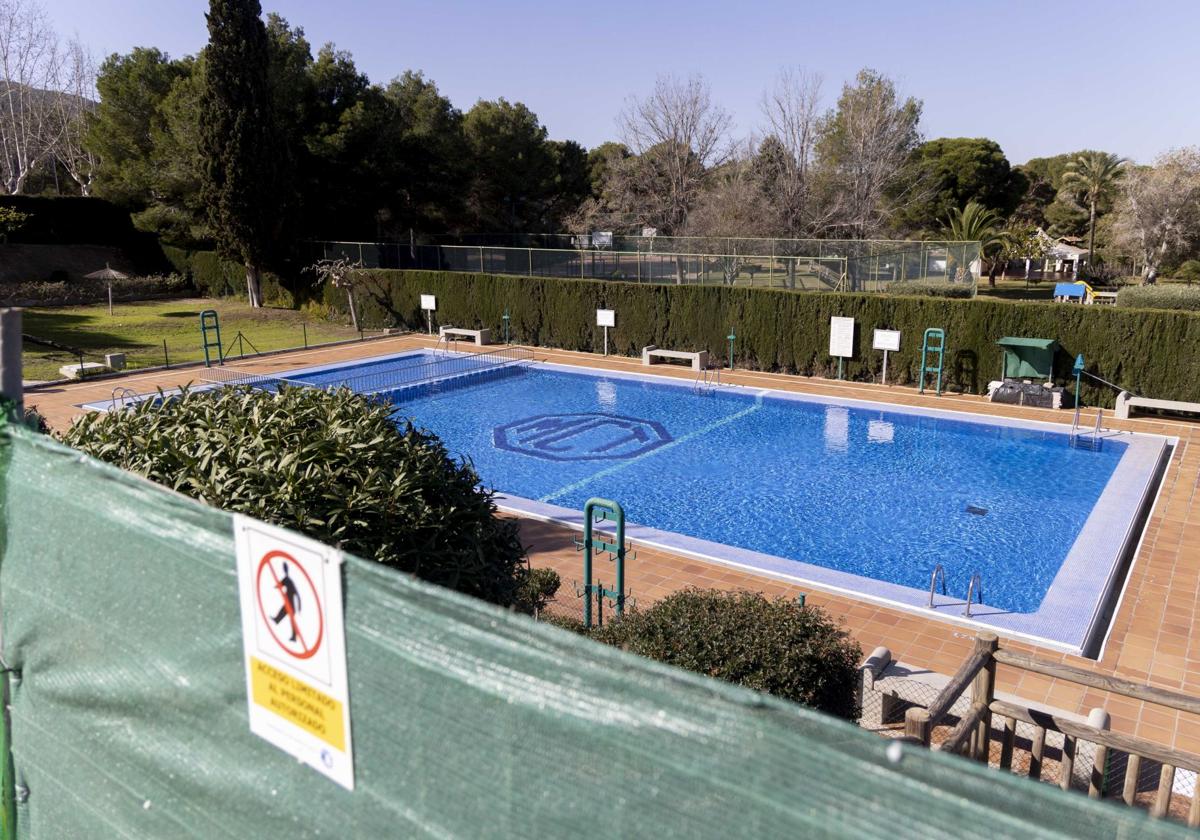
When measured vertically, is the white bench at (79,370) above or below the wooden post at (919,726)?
below

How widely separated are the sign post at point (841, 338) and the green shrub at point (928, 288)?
246 inches

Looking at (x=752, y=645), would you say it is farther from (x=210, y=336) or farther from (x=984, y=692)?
(x=210, y=336)

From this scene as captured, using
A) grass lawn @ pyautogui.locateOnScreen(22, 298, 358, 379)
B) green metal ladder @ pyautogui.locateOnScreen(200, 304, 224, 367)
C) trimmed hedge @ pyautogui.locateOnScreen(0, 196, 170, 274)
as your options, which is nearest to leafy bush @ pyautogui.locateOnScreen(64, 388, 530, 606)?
green metal ladder @ pyautogui.locateOnScreen(200, 304, 224, 367)

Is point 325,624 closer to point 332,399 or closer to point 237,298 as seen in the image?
point 332,399

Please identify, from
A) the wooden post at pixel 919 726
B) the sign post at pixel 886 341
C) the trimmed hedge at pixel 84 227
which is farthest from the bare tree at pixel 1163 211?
the trimmed hedge at pixel 84 227

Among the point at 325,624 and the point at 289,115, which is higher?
the point at 289,115

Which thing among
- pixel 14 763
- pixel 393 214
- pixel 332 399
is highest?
pixel 393 214

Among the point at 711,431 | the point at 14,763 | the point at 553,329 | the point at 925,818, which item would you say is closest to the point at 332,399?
the point at 14,763

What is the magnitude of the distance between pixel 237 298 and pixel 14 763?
37.0 meters

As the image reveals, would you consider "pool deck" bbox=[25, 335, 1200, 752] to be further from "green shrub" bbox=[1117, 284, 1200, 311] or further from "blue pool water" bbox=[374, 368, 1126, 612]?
"green shrub" bbox=[1117, 284, 1200, 311]

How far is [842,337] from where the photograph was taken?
69.8 ft

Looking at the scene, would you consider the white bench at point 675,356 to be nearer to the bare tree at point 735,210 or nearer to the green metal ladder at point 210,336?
the bare tree at point 735,210

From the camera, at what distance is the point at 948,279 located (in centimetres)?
2792

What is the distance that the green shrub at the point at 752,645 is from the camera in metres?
5.29
